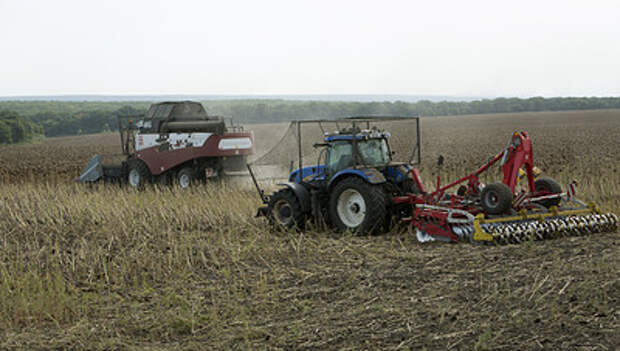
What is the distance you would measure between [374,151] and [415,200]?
99cm

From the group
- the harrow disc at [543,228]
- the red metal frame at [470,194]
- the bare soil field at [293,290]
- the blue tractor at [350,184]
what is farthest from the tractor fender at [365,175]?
the harrow disc at [543,228]

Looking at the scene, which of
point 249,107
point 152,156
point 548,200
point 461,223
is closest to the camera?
point 461,223

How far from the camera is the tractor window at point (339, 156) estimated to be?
10219 millimetres

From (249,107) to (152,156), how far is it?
4.94m

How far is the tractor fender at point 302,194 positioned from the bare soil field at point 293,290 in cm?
44

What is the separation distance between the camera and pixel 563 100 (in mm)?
106125

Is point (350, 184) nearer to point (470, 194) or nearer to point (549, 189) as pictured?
point (470, 194)

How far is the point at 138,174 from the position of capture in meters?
17.6

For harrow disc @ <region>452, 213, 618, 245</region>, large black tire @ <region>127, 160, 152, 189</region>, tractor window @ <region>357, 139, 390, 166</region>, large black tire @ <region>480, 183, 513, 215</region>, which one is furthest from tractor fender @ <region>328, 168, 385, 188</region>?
large black tire @ <region>127, 160, 152, 189</region>

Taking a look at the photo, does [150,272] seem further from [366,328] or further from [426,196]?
[426,196]

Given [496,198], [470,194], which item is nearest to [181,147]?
[470,194]

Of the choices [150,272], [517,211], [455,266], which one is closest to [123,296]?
[150,272]

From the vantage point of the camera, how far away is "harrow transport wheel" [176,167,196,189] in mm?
16906

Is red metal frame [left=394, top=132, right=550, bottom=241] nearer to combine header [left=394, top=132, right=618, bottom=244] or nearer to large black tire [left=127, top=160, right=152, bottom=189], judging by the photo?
combine header [left=394, top=132, right=618, bottom=244]
